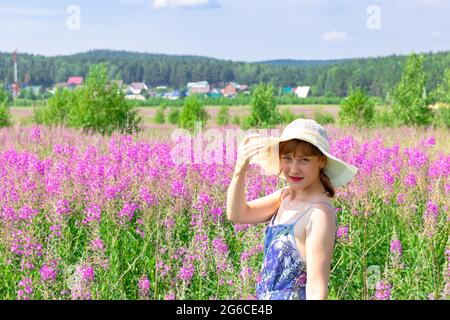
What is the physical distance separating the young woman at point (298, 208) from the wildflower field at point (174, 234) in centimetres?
48

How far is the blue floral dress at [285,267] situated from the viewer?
2.53m

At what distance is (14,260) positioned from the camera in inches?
154

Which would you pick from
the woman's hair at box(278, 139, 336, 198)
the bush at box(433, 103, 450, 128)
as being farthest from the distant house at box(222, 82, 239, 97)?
the woman's hair at box(278, 139, 336, 198)

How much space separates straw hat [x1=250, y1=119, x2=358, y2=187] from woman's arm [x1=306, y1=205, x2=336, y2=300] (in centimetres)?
32

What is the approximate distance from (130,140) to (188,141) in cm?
131

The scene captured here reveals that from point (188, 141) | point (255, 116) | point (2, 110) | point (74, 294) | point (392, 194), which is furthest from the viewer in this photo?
point (255, 116)

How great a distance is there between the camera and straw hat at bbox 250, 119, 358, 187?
2525mm

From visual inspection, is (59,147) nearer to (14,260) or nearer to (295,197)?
(14,260)

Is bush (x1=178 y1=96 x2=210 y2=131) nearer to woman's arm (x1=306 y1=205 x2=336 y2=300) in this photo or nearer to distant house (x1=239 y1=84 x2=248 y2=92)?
woman's arm (x1=306 y1=205 x2=336 y2=300)

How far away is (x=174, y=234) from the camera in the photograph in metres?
4.63

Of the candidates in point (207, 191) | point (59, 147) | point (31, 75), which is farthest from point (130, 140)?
point (31, 75)

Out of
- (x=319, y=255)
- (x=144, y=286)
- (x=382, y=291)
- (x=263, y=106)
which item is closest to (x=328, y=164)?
(x=319, y=255)

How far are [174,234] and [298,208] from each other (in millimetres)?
2208

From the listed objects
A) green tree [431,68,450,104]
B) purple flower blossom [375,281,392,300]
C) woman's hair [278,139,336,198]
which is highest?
green tree [431,68,450,104]
